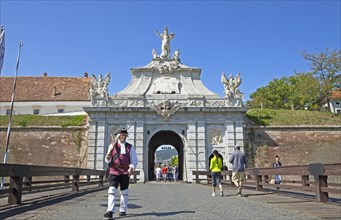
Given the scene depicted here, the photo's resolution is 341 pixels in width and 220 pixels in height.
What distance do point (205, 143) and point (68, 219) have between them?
21.5 meters

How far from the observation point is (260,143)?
27953mm

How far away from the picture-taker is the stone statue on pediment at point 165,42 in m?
29.3

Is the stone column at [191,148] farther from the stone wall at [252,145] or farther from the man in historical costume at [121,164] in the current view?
the man in historical costume at [121,164]

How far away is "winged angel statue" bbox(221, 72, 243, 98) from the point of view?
1064 inches

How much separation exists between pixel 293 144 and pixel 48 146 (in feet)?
70.0

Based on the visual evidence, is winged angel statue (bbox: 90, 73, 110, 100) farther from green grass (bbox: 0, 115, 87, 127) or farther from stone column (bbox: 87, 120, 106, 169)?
green grass (bbox: 0, 115, 87, 127)

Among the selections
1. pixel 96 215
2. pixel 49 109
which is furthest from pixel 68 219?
pixel 49 109

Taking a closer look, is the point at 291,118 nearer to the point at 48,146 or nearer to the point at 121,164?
the point at 48,146

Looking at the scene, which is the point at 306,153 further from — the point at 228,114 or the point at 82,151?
the point at 82,151

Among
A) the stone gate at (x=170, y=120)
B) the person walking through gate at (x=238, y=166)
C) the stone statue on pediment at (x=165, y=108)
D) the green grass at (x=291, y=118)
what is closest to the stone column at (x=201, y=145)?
the stone gate at (x=170, y=120)

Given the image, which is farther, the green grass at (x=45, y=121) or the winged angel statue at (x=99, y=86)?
the green grass at (x=45, y=121)

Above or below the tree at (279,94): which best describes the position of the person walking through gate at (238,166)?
below

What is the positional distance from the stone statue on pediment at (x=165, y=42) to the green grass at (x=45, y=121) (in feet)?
31.0

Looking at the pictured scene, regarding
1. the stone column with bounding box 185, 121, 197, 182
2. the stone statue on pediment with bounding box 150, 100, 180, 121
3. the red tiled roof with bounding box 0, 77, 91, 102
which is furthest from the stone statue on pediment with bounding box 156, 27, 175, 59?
the red tiled roof with bounding box 0, 77, 91, 102
